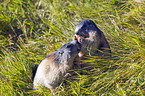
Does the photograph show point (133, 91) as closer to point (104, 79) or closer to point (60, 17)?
point (104, 79)

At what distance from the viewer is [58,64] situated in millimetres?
2154

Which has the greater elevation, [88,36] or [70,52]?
[88,36]

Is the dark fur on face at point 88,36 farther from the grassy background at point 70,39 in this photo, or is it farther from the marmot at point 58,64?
the grassy background at point 70,39

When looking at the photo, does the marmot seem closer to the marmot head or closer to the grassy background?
the marmot head

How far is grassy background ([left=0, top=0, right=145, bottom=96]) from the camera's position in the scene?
236 cm

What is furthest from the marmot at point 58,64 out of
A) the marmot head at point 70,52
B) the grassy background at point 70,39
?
the grassy background at point 70,39

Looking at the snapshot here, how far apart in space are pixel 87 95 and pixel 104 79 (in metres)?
0.29

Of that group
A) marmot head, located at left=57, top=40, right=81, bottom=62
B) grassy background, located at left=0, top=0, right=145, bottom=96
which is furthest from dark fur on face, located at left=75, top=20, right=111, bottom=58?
grassy background, located at left=0, top=0, right=145, bottom=96

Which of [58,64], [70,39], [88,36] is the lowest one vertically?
[58,64]

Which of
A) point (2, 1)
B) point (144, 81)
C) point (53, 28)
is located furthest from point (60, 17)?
point (144, 81)

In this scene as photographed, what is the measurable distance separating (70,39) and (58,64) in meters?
1.22

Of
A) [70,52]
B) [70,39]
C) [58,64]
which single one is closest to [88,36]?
[70,52]

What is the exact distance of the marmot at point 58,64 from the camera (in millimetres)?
2109

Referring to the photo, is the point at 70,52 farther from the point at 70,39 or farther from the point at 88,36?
the point at 70,39
